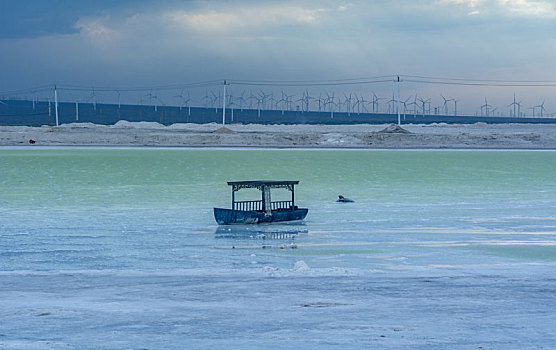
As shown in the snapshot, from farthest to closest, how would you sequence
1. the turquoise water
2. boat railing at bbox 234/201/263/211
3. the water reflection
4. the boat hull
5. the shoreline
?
the shoreline → boat railing at bbox 234/201/263/211 → the boat hull → the water reflection → the turquoise water

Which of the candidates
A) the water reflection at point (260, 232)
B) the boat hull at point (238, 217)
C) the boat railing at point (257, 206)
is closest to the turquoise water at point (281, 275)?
the water reflection at point (260, 232)

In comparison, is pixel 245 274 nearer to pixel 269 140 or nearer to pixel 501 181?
pixel 501 181

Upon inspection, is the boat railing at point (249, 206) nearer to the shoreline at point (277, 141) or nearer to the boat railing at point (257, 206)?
the boat railing at point (257, 206)

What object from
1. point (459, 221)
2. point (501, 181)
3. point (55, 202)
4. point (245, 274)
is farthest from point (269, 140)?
point (245, 274)

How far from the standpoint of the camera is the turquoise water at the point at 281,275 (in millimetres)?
12969

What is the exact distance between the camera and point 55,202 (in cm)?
4419

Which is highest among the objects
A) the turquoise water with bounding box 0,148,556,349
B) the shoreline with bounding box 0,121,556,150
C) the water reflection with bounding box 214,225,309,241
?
the shoreline with bounding box 0,121,556,150

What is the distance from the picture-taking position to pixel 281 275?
19.1 m

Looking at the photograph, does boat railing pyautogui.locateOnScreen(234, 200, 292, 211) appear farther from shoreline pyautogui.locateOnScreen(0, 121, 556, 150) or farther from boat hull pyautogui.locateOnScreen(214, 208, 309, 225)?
shoreline pyautogui.locateOnScreen(0, 121, 556, 150)

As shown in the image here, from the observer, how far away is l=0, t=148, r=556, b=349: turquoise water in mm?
12969

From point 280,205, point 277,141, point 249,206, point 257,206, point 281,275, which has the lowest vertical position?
point 257,206

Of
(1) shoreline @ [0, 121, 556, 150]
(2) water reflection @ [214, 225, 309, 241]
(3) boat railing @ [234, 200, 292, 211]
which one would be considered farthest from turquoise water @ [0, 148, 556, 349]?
(1) shoreline @ [0, 121, 556, 150]

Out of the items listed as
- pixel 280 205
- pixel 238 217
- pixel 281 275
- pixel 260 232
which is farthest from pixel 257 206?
pixel 281 275

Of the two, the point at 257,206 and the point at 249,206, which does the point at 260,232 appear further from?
the point at 257,206
